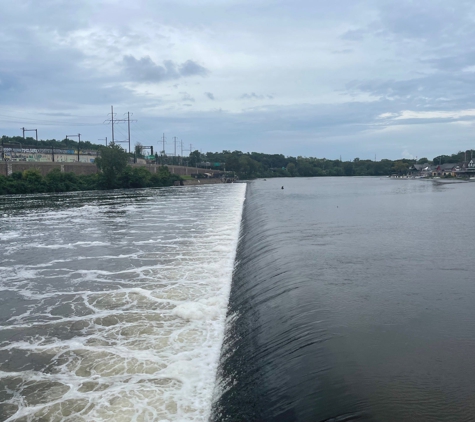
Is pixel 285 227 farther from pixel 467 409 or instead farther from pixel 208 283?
pixel 467 409

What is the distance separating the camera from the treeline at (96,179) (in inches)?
2216

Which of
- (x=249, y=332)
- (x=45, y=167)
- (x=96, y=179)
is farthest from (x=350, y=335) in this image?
(x=45, y=167)

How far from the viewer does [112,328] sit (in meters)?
7.98

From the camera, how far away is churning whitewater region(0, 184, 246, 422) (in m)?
5.54

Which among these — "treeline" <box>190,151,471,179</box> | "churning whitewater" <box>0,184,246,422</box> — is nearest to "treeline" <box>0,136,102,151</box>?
"treeline" <box>190,151,471,179</box>

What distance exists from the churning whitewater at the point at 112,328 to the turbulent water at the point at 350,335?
572mm

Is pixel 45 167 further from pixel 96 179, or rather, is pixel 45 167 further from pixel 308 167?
pixel 308 167

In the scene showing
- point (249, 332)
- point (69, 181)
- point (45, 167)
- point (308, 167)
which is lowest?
point (249, 332)

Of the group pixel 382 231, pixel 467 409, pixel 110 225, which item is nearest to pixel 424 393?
pixel 467 409

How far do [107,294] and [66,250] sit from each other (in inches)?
260

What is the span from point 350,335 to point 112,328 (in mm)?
4284

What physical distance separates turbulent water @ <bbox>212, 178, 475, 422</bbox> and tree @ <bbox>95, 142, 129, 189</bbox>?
57.2 meters

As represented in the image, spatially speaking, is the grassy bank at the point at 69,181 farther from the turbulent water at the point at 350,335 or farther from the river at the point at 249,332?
the turbulent water at the point at 350,335

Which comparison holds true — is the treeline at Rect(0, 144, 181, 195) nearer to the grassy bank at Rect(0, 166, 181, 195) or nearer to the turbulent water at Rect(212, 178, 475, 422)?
the grassy bank at Rect(0, 166, 181, 195)
